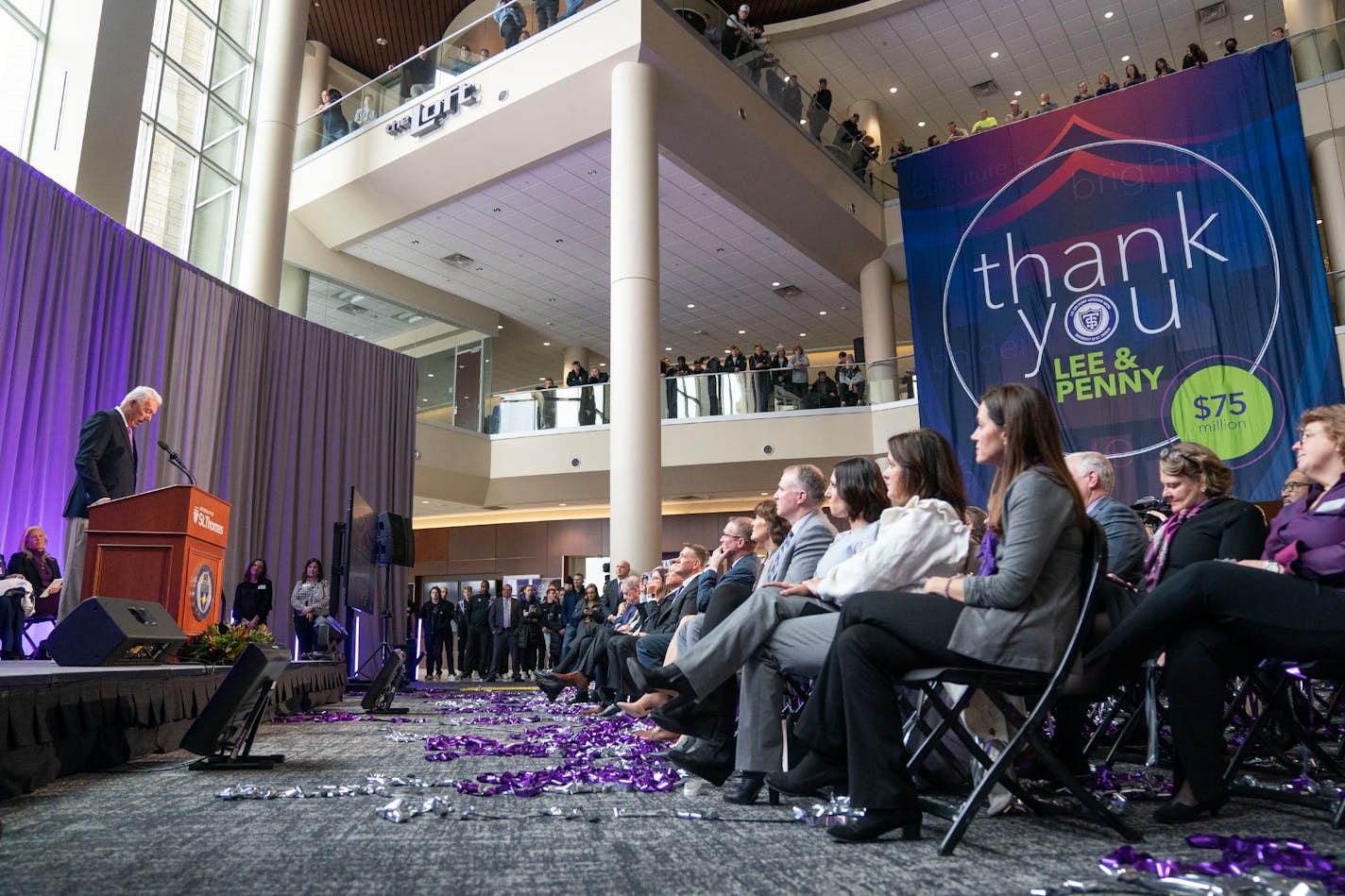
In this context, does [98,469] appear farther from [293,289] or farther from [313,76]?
[313,76]

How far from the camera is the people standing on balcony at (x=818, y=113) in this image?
1362cm

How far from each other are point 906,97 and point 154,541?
1613cm

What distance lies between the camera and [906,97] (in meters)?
17.1

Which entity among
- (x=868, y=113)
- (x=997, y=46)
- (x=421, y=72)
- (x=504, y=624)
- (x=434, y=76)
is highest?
(x=997, y=46)

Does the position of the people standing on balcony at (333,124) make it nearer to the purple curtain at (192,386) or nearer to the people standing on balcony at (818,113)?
the purple curtain at (192,386)

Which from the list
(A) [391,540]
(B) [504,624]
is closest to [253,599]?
(A) [391,540]

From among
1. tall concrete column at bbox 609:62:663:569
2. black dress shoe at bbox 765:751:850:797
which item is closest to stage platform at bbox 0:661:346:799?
black dress shoe at bbox 765:751:850:797

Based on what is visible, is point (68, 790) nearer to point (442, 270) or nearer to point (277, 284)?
point (277, 284)

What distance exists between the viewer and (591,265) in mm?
15438

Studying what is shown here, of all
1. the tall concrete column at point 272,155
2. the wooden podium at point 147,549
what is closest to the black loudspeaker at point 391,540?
the wooden podium at point 147,549

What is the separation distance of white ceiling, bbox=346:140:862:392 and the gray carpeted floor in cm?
1076

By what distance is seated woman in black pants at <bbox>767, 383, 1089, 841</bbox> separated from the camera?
6.19 ft

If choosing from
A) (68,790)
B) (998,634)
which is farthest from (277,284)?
(998,634)

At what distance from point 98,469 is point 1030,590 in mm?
4463
